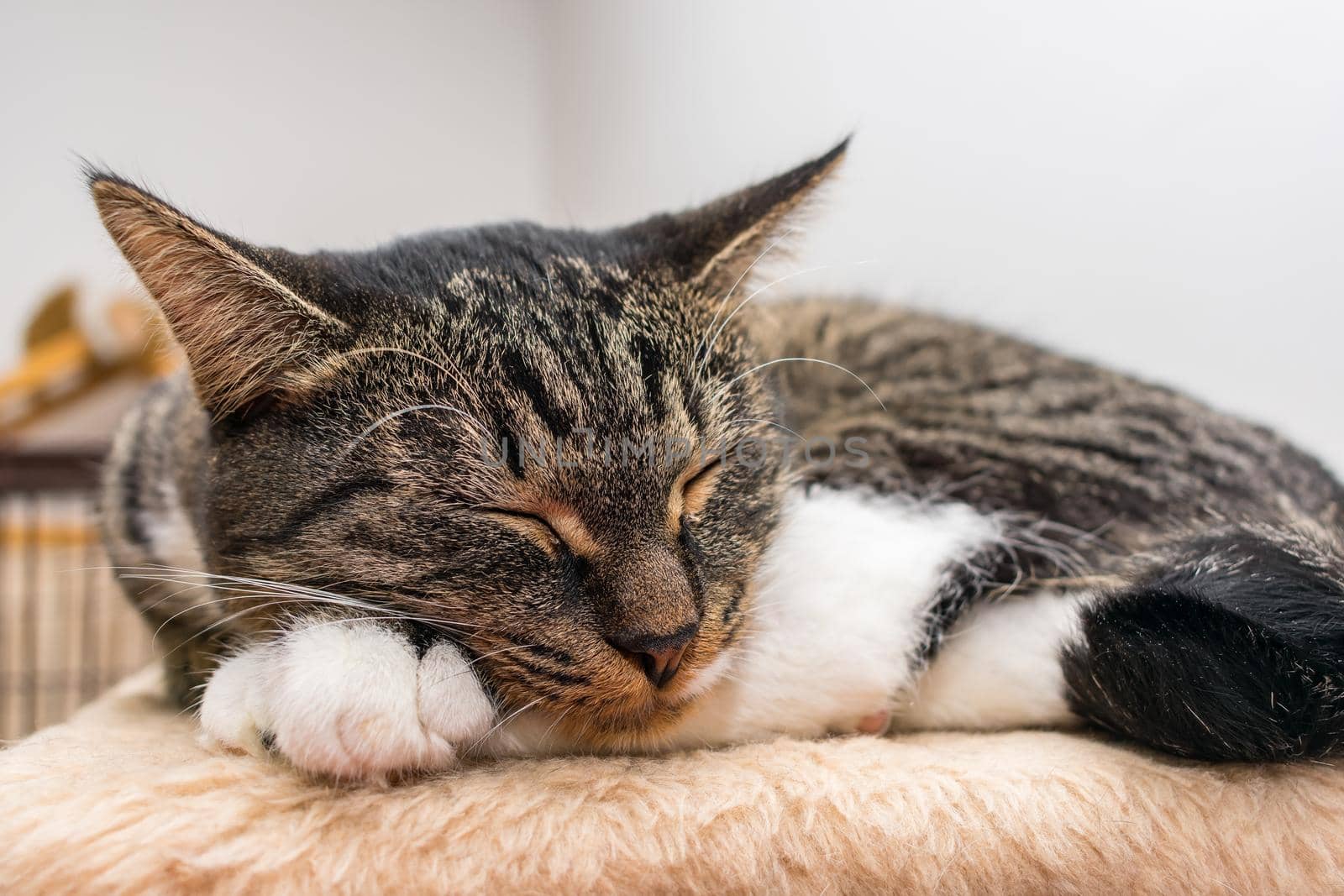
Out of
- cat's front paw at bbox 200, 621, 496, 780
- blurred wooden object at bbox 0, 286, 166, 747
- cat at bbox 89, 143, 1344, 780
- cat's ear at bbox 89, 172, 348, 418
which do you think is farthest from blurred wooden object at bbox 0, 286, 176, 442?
cat's front paw at bbox 200, 621, 496, 780

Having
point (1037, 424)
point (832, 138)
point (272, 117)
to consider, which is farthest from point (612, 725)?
point (272, 117)

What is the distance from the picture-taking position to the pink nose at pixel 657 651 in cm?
69

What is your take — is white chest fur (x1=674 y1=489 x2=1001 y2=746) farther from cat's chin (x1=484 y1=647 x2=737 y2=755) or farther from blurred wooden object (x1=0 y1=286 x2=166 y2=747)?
blurred wooden object (x1=0 y1=286 x2=166 y2=747)

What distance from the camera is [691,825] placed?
0.67 meters

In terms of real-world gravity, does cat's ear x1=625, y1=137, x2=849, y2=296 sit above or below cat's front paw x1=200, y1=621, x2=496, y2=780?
above

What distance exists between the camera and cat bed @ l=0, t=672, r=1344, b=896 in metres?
0.61

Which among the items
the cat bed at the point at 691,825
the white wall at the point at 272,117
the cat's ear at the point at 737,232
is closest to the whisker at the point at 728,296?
the cat's ear at the point at 737,232

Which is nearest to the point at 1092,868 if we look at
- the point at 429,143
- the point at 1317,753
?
the point at 1317,753

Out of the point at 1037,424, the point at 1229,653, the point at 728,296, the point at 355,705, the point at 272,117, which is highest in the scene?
the point at 272,117

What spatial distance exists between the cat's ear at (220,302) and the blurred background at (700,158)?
62 mm

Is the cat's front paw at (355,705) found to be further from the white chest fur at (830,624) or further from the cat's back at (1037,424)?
the cat's back at (1037,424)

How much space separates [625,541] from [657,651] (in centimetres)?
9

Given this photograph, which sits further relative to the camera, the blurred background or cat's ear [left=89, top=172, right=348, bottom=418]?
the blurred background

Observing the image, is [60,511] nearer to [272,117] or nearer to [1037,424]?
[272,117]
